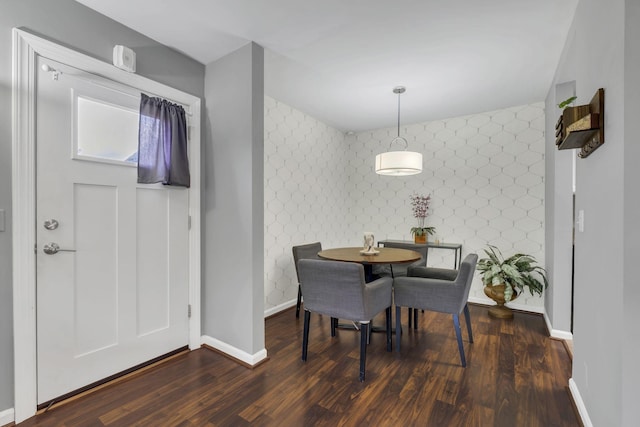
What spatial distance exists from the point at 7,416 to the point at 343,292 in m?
1.95

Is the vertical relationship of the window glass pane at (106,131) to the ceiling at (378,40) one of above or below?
below

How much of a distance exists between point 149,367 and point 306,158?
9.05 feet

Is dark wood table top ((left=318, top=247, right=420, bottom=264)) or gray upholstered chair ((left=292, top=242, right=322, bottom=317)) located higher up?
dark wood table top ((left=318, top=247, right=420, bottom=264))

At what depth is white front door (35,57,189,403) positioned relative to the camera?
176 cm

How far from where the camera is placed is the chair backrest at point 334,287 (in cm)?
204

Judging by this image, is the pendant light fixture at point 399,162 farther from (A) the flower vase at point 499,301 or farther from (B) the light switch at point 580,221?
(A) the flower vase at point 499,301

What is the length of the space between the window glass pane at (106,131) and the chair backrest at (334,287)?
1.47 metres

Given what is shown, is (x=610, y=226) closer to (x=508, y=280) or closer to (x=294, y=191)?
(x=508, y=280)

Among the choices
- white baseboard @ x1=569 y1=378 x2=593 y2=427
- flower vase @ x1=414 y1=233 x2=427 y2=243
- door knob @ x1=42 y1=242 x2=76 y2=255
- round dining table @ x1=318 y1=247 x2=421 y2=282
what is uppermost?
door knob @ x1=42 y1=242 x2=76 y2=255

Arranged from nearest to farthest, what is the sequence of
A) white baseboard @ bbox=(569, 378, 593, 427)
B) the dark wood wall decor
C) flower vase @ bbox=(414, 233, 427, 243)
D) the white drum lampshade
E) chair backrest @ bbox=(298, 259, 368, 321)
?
the dark wood wall decor < white baseboard @ bbox=(569, 378, 593, 427) < chair backrest @ bbox=(298, 259, 368, 321) < the white drum lampshade < flower vase @ bbox=(414, 233, 427, 243)

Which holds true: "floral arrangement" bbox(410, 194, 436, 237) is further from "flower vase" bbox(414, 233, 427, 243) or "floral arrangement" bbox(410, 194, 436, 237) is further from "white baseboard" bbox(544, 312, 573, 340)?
"white baseboard" bbox(544, 312, 573, 340)

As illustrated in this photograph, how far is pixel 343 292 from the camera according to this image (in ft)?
6.91

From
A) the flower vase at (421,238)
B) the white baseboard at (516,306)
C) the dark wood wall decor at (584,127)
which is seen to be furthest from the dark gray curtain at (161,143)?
the white baseboard at (516,306)

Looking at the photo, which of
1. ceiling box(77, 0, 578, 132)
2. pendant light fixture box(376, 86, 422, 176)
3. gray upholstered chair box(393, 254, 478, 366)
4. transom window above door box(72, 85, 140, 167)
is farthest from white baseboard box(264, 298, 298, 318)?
ceiling box(77, 0, 578, 132)
